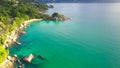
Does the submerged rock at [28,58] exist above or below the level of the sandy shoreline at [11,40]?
above

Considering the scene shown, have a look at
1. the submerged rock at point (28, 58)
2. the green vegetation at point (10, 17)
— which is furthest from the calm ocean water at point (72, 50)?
the green vegetation at point (10, 17)

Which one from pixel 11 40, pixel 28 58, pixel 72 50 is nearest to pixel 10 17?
pixel 11 40

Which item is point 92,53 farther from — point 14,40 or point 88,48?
point 14,40

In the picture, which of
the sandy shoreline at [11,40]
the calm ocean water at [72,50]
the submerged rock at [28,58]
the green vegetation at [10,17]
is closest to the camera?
the sandy shoreline at [11,40]

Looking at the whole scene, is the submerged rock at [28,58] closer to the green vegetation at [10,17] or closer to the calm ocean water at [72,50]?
the calm ocean water at [72,50]

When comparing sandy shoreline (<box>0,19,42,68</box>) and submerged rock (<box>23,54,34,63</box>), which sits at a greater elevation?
submerged rock (<box>23,54,34,63</box>)

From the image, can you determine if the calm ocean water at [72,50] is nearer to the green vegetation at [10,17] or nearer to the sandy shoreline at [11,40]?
the sandy shoreline at [11,40]

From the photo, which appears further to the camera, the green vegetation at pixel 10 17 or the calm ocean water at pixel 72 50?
the green vegetation at pixel 10 17

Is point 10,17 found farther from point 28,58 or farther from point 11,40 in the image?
point 28,58

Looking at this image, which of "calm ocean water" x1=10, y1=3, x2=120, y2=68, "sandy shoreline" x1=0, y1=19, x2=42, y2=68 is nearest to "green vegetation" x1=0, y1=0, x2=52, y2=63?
"sandy shoreline" x1=0, y1=19, x2=42, y2=68

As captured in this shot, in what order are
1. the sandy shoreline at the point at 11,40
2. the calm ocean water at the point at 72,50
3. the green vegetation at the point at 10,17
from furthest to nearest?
→ 1. the green vegetation at the point at 10,17
2. the calm ocean water at the point at 72,50
3. the sandy shoreline at the point at 11,40

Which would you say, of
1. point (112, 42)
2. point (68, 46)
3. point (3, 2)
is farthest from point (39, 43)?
point (3, 2)

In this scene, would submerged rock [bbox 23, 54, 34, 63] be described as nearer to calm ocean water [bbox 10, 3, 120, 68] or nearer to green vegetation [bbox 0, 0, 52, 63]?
calm ocean water [bbox 10, 3, 120, 68]
